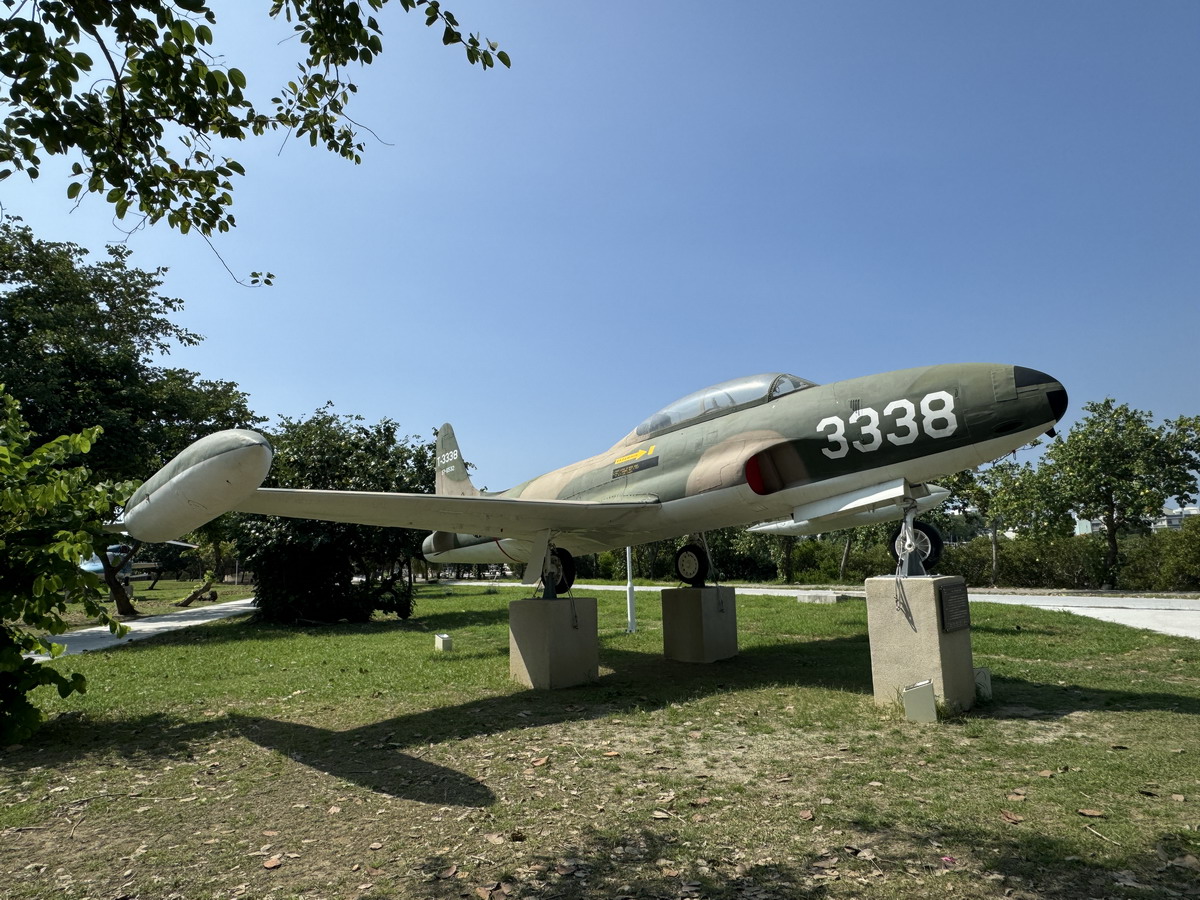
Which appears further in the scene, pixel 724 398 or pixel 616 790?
pixel 724 398

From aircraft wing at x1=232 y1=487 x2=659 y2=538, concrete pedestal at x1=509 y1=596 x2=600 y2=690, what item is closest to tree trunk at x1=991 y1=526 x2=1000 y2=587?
aircraft wing at x1=232 y1=487 x2=659 y2=538

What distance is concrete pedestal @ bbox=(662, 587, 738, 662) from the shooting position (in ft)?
33.0

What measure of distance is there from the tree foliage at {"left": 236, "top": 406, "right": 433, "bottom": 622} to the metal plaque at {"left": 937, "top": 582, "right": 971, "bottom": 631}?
1566 cm

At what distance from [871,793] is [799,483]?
3.90 meters

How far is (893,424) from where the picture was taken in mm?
7207

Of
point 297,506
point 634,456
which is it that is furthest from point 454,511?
point 634,456

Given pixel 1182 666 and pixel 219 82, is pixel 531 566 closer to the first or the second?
pixel 219 82

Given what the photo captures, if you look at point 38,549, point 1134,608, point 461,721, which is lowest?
point 1134,608

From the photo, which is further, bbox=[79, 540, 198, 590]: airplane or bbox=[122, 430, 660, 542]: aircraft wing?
bbox=[79, 540, 198, 590]: airplane

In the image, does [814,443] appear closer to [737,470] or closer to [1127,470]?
[737,470]

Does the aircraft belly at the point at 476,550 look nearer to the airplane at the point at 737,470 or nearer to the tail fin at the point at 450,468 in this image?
the airplane at the point at 737,470

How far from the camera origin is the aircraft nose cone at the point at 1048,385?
6551 mm

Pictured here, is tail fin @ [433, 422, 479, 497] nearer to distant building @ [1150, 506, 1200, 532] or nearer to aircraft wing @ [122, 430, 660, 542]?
aircraft wing @ [122, 430, 660, 542]

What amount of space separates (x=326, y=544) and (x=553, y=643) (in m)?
12.4
